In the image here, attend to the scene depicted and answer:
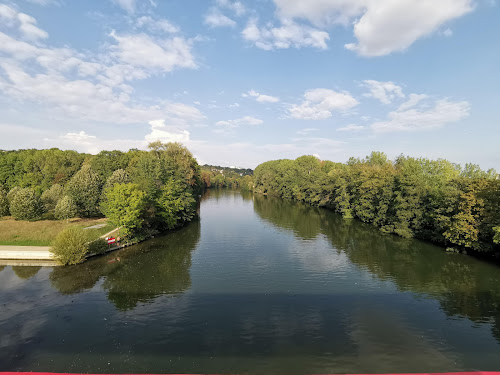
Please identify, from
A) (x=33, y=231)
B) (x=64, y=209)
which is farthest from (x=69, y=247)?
(x=64, y=209)

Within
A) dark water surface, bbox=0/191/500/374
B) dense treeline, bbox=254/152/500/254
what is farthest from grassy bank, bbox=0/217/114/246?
dense treeline, bbox=254/152/500/254

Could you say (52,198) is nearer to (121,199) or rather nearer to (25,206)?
(25,206)

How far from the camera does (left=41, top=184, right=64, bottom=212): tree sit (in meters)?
51.7

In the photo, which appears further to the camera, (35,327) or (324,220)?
(324,220)

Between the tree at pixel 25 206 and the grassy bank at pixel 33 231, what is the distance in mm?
1131

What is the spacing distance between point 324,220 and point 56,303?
59502mm

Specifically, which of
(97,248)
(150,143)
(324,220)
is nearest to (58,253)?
(97,248)

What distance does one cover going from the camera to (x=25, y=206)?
45969mm

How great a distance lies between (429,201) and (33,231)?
220 ft

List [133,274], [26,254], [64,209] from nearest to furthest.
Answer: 1. [133,274]
2. [26,254]
3. [64,209]

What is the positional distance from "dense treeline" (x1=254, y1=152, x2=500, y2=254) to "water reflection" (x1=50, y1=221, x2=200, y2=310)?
3832cm

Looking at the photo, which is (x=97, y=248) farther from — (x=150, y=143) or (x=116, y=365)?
(x=150, y=143)

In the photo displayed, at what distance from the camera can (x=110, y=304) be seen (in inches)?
937

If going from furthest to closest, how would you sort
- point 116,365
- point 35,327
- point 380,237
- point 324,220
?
point 324,220 < point 380,237 < point 35,327 < point 116,365
